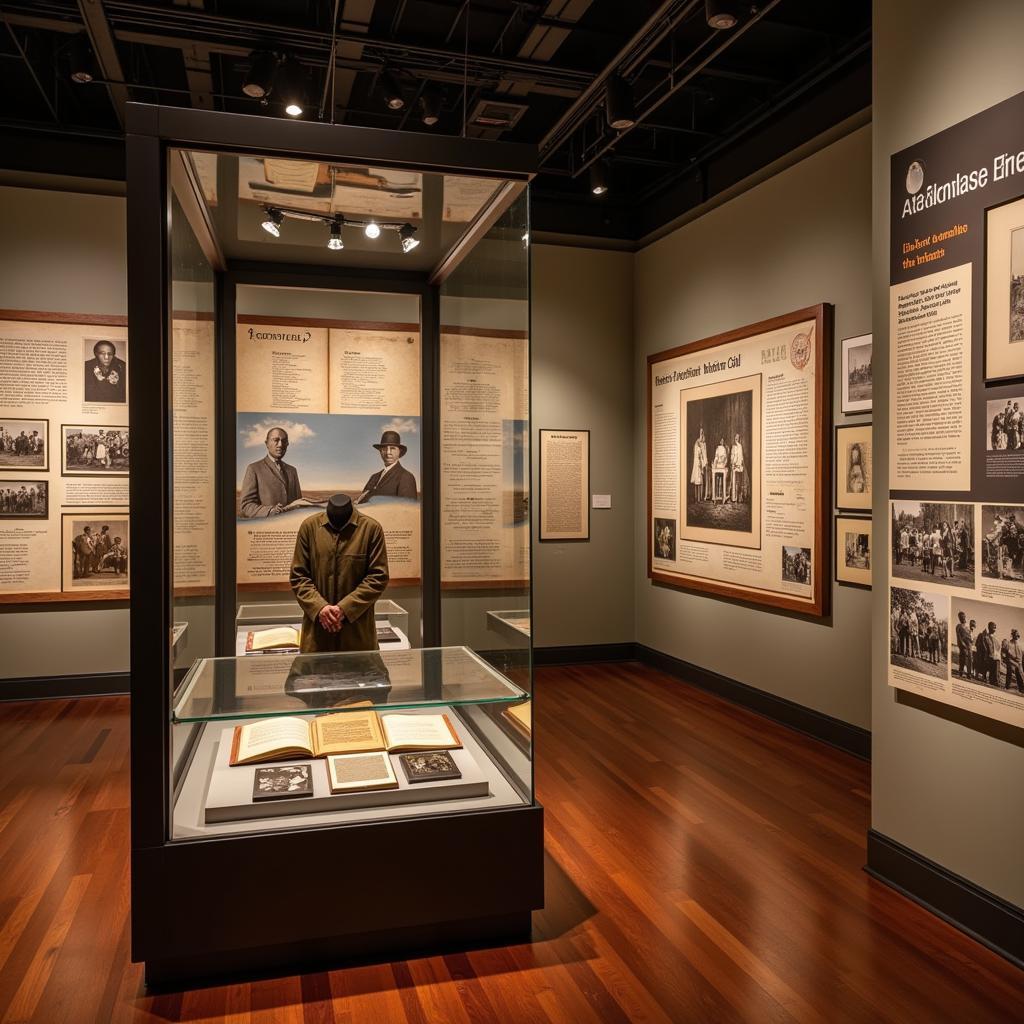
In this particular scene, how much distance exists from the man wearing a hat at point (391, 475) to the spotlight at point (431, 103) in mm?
1839

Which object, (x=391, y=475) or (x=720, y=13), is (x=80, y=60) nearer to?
(x=391, y=475)

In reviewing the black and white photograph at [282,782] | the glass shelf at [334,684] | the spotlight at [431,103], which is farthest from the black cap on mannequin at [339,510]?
the spotlight at [431,103]

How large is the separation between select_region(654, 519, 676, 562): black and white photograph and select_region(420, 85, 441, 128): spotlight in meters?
3.34

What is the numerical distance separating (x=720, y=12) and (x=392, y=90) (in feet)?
5.77

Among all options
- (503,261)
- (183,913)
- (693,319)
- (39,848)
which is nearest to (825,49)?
(693,319)

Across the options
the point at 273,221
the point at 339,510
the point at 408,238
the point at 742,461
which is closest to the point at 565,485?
the point at 742,461

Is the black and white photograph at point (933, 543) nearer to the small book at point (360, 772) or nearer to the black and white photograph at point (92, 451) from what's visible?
the small book at point (360, 772)

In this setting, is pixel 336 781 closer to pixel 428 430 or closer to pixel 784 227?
pixel 428 430

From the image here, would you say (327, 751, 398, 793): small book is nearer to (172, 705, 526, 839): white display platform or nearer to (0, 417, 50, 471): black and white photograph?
(172, 705, 526, 839): white display platform

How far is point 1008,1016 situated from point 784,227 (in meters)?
4.25

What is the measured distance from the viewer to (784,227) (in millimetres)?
5125

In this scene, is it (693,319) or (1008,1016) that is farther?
(693,319)

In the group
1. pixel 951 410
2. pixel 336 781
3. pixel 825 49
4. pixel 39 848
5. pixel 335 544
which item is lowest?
pixel 39 848

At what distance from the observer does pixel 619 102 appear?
4.52 metres
